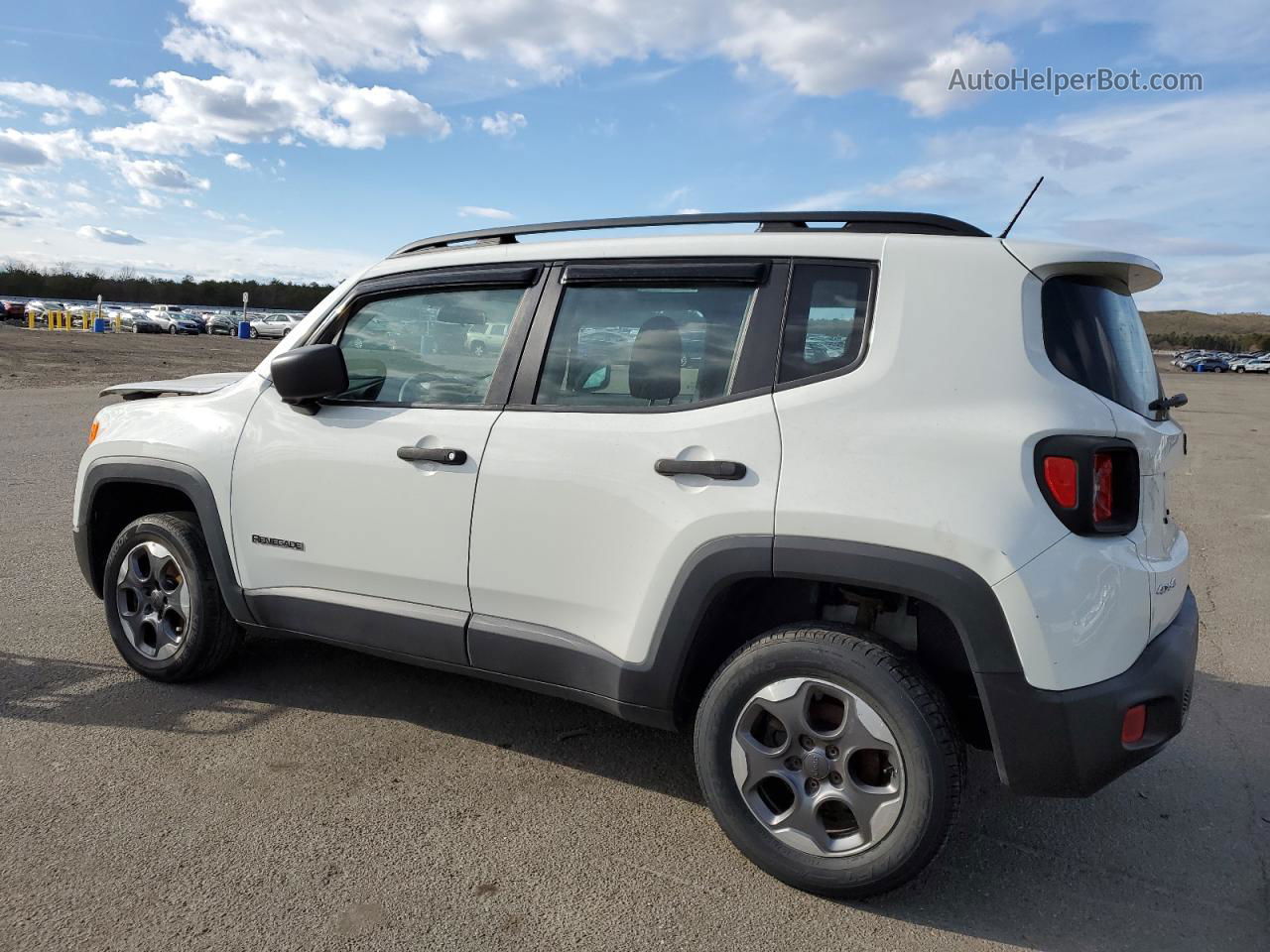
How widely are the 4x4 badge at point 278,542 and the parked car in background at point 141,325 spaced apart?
5855 centimetres

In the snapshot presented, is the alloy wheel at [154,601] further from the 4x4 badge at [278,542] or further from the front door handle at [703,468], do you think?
the front door handle at [703,468]

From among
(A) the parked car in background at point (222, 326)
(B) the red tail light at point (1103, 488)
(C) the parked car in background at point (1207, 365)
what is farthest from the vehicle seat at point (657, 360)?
(C) the parked car in background at point (1207, 365)

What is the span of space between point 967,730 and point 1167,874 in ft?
2.51

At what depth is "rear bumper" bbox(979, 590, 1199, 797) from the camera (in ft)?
8.23

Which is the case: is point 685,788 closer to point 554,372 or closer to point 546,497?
point 546,497

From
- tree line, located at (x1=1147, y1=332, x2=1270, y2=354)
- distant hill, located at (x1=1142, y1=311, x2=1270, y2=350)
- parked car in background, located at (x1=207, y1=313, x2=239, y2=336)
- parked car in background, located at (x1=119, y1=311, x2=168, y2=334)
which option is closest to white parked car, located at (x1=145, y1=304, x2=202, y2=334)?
parked car in background, located at (x1=119, y1=311, x2=168, y2=334)

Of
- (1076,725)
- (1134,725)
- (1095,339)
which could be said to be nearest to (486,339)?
(1095,339)

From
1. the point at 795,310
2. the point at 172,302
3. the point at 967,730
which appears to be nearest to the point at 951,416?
the point at 795,310

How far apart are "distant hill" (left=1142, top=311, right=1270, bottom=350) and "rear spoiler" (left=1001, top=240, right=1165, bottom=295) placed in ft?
395

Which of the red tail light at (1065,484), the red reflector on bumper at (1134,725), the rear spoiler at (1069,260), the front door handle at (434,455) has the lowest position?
the red reflector on bumper at (1134,725)

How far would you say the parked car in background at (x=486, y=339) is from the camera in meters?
3.43

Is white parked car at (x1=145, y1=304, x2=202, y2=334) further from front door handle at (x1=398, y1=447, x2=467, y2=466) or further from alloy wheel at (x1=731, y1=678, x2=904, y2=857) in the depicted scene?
alloy wheel at (x1=731, y1=678, x2=904, y2=857)

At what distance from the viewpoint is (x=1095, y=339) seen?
2719 millimetres

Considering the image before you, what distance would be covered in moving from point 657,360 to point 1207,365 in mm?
94174
